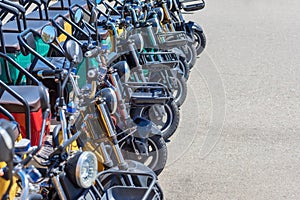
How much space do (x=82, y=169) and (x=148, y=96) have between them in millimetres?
1509

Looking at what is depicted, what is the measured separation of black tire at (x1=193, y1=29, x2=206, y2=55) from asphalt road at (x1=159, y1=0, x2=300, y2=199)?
187 millimetres

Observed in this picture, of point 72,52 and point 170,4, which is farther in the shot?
point 170,4

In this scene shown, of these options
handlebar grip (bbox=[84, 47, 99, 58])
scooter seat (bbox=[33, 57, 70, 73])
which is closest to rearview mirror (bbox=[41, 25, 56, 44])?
handlebar grip (bbox=[84, 47, 99, 58])

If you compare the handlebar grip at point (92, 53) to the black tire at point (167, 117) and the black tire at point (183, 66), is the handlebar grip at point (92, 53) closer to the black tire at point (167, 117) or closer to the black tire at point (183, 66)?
the black tire at point (167, 117)

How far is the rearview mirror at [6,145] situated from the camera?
1.43m

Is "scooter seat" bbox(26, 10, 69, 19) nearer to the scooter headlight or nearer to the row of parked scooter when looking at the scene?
the row of parked scooter

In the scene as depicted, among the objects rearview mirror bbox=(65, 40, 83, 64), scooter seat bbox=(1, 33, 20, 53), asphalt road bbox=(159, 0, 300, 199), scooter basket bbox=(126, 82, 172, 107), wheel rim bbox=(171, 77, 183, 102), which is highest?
rearview mirror bbox=(65, 40, 83, 64)

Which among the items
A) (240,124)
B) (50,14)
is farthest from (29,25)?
(240,124)

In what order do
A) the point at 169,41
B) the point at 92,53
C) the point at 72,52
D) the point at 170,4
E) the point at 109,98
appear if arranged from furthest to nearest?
the point at 170,4 → the point at 169,41 → the point at 92,53 → the point at 109,98 → the point at 72,52

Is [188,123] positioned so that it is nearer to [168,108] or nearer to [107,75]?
[168,108]

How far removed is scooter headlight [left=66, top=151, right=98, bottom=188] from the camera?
2254mm

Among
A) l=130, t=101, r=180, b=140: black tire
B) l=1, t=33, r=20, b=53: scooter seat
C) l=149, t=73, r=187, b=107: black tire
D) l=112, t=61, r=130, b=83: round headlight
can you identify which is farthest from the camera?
l=149, t=73, r=187, b=107: black tire

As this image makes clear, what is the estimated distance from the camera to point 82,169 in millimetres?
2273

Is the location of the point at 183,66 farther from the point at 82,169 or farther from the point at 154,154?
the point at 82,169
